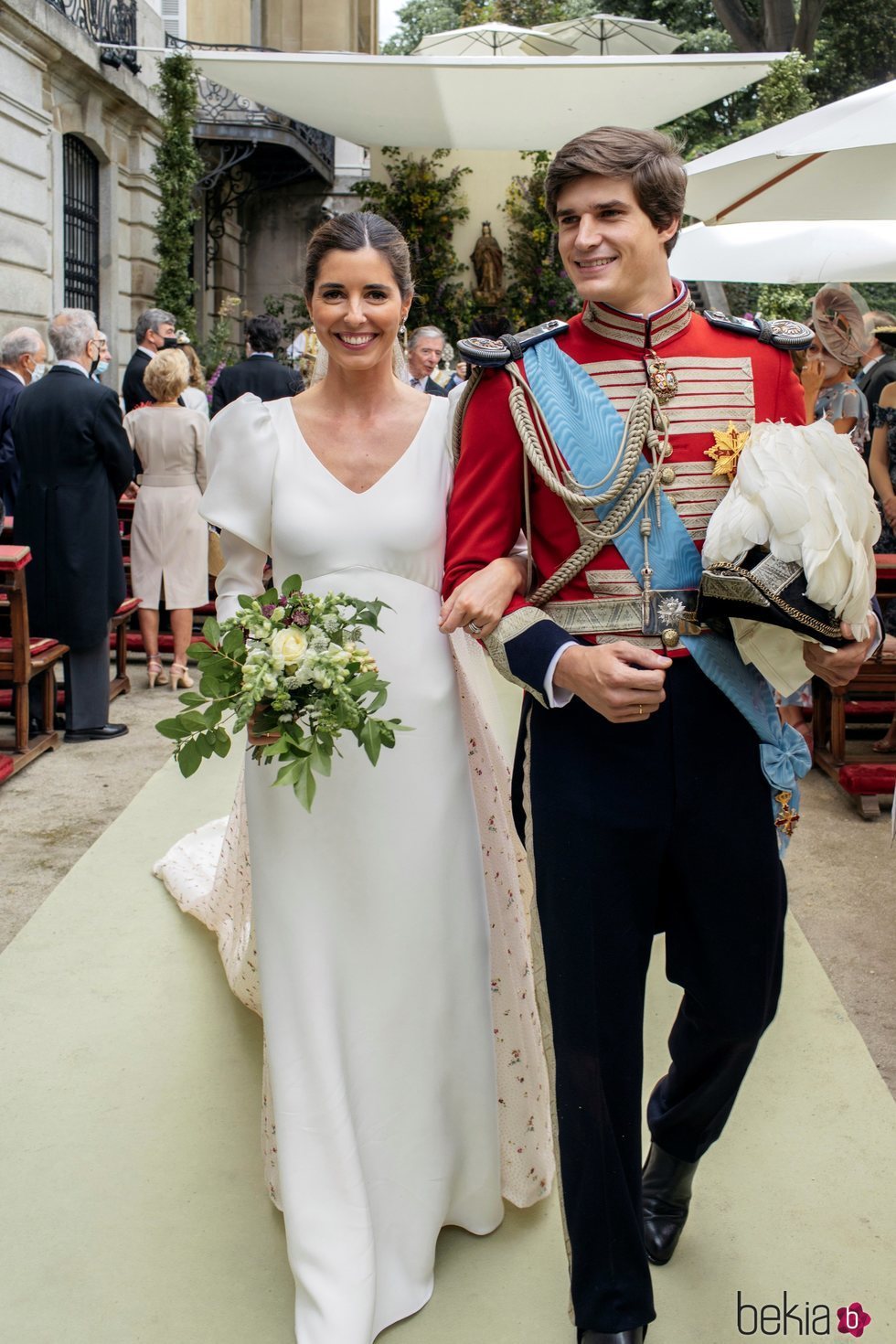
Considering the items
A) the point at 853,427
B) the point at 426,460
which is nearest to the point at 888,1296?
the point at 426,460

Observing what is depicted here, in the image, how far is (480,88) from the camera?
9.91m

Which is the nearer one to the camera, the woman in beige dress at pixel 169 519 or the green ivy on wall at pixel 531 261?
the woman in beige dress at pixel 169 519

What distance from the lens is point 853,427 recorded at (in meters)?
6.38

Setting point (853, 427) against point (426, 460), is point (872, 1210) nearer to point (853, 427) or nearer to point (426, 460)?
point (426, 460)

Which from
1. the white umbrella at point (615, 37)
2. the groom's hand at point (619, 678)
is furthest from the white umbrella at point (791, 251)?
the white umbrella at point (615, 37)

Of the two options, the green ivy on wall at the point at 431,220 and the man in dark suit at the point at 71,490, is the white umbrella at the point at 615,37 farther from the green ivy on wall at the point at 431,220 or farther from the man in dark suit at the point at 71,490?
the man in dark suit at the point at 71,490

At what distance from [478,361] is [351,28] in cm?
2400

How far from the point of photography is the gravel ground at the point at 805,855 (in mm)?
4297

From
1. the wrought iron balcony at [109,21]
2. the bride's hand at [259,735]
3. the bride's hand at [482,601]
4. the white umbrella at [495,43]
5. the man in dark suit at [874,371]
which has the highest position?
the wrought iron balcony at [109,21]

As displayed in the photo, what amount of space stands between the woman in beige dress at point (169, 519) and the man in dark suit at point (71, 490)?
0.91 metres

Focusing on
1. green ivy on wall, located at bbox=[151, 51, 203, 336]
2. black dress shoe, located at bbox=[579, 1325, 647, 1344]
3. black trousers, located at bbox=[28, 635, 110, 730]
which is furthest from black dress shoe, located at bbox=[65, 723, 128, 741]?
green ivy on wall, located at bbox=[151, 51, 203, 336]

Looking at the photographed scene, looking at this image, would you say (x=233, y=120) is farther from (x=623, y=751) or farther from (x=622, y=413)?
(x=623, y=751)

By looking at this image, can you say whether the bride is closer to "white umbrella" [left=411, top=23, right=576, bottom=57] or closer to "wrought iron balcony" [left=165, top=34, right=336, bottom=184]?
"white umbrella" [left=411, top=23, right=576, bottom=57]

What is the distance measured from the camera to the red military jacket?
7.57ft
